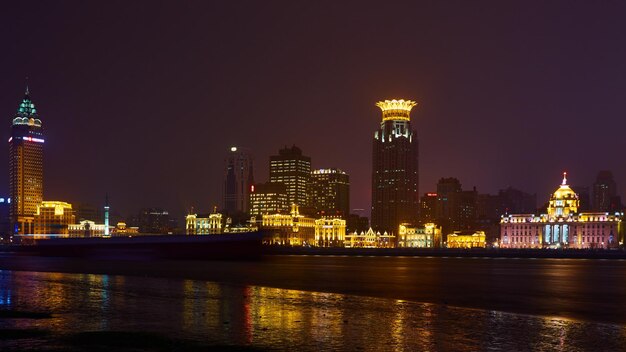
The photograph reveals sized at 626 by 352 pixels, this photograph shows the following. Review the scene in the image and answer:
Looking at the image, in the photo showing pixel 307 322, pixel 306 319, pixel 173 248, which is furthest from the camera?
pixel 173 248

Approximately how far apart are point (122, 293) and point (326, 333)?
14.0 m

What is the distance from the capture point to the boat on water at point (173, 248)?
290 ft

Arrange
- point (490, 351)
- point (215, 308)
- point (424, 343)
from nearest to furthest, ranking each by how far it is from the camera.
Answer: point (490, 351) → point (424, 343) → point (215, 308)

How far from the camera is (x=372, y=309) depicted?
896 inches

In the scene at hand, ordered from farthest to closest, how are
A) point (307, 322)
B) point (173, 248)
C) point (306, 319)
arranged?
1. point (173, 248)
2. point (306, 319)
3. point (307, 322)

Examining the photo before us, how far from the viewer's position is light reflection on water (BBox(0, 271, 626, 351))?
631 inches

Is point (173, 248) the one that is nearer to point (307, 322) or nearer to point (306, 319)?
point (306, 319)

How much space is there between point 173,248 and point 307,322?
73850 mm

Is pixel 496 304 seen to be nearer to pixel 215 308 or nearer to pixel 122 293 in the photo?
pixel 215 308

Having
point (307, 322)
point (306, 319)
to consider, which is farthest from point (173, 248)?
point (307, 322)

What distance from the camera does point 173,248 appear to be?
298ft

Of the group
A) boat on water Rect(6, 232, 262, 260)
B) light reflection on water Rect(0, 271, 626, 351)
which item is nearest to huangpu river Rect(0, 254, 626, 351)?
light reflection on water Rect(0, 271, 626, 351)

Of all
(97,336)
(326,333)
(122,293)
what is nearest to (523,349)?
(326,333)

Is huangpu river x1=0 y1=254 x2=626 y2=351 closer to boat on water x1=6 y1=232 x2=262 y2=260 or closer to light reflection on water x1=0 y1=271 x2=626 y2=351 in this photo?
light reflection on water x1=0 y1=271 x2=626 y2=351
